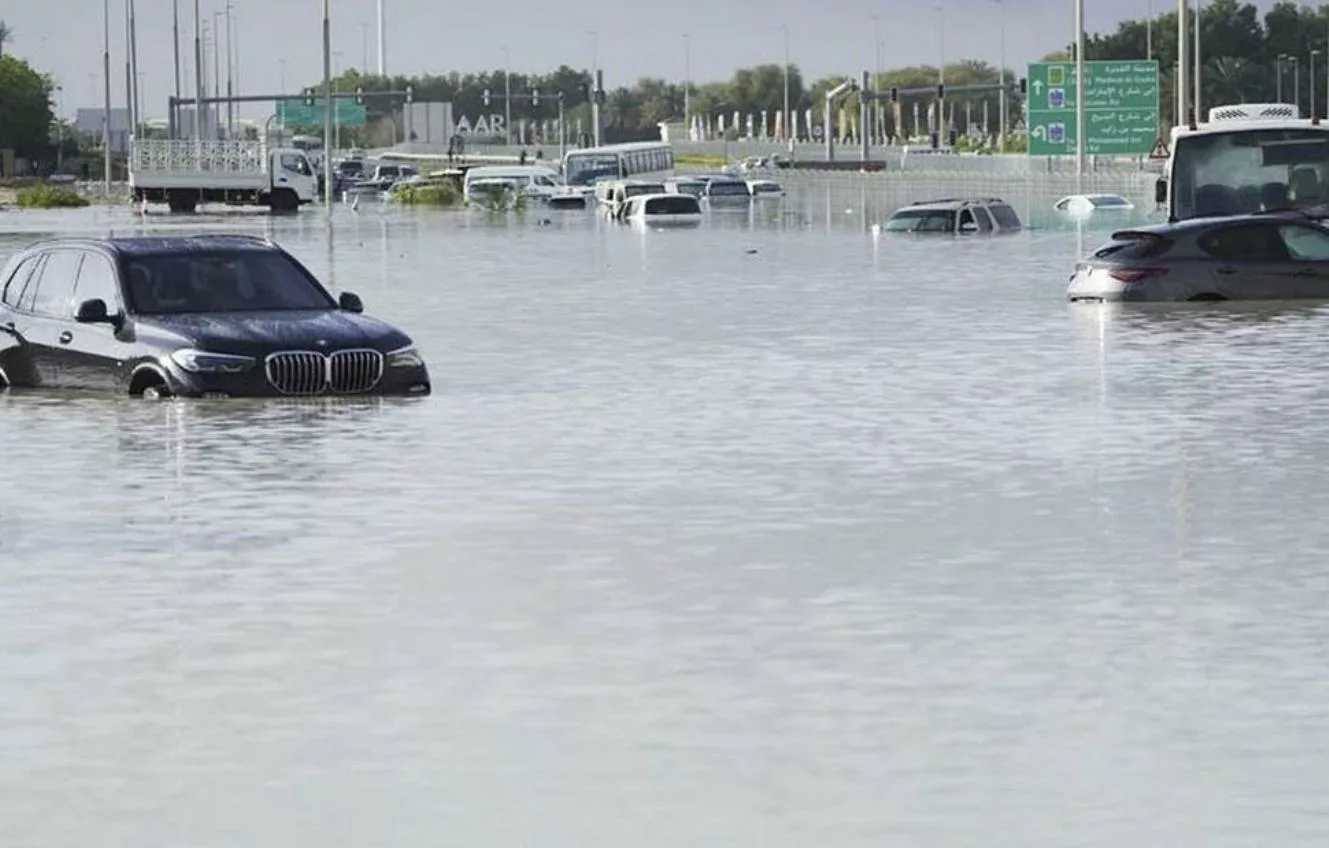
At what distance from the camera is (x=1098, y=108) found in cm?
10444

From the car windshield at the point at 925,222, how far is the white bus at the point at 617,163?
196 feet

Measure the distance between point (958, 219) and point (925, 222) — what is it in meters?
1.09

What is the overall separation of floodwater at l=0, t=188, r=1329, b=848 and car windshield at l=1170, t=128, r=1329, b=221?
16.1 meters

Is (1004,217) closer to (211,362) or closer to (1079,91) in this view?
(1079,91)

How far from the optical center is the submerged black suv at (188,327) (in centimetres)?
2377

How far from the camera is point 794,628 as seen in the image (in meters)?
12.9

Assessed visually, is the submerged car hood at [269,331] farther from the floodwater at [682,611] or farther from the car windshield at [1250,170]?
the car windshield at [1250,170]

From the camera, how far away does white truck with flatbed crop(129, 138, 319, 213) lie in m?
110

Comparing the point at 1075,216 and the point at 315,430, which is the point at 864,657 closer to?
the point at 315,430

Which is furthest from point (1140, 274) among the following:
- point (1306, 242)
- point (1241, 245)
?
point (1306, 242)

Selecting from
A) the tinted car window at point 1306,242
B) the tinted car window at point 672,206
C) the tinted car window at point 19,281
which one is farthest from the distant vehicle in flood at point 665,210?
the tinted car window at point 19,281

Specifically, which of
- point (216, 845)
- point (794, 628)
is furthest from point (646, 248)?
point (216, 845)

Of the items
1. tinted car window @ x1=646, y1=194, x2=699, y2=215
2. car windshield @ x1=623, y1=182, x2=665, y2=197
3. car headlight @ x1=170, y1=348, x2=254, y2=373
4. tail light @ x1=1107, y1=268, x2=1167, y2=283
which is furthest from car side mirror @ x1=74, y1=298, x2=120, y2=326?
car windshield @ x1=623, y1=182, x2=665, y2=197

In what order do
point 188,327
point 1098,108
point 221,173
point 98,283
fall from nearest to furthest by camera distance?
point 188,327
point 98,283
point 1098,108
point 221,173
